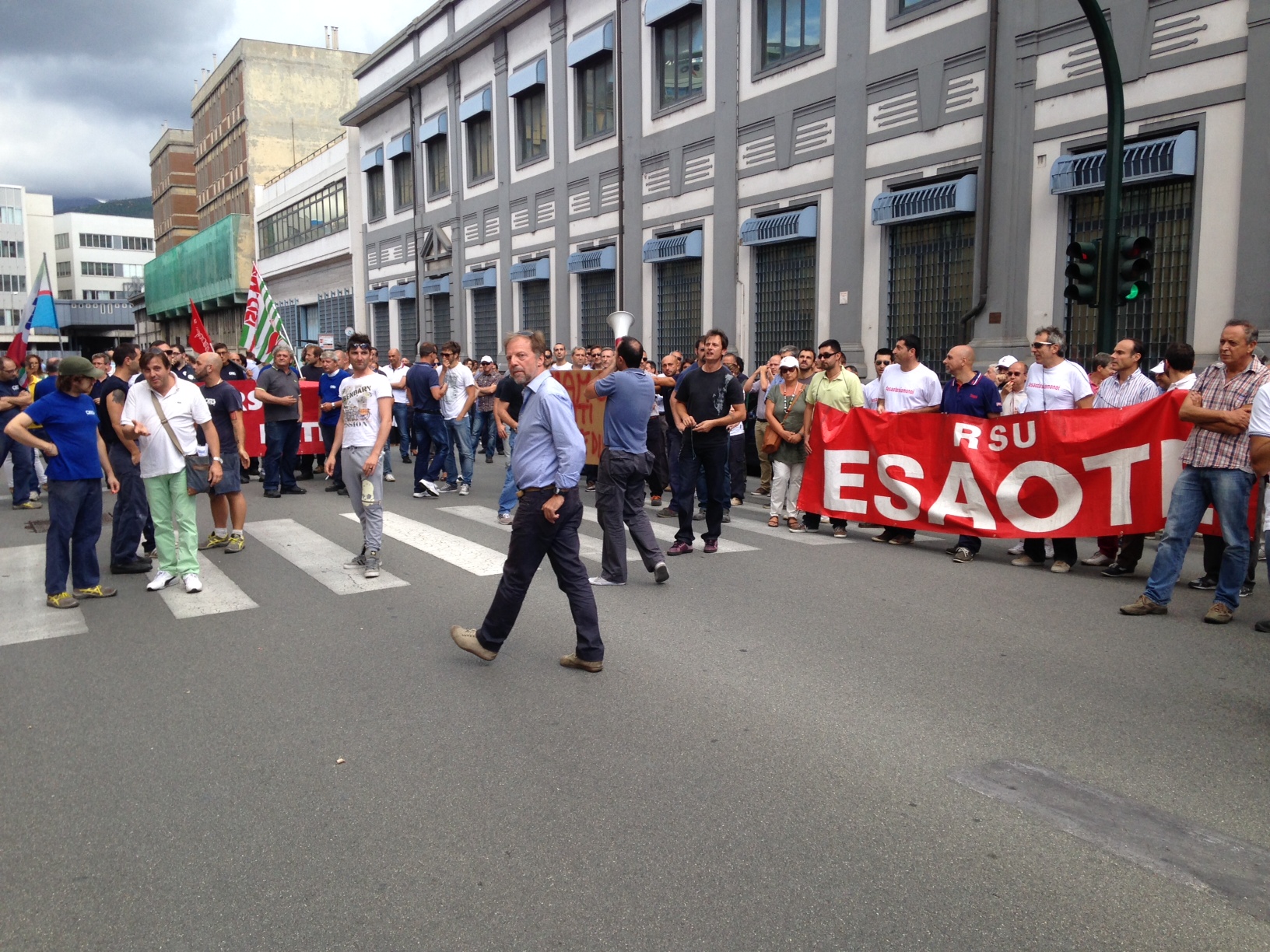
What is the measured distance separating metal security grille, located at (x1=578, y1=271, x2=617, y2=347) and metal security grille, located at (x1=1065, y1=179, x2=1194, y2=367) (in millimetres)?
12318

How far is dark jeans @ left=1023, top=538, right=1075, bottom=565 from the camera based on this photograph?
27.6 feet

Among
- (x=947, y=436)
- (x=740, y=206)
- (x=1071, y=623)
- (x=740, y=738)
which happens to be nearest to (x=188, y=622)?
(x=740, y=738)

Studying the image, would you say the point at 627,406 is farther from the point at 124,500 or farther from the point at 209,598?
the point at 124,500

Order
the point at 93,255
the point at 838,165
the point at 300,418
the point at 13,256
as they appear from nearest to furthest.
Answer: the point at 300,418 → the point at 838,165 → the point at 13,256 → the point at 93,255

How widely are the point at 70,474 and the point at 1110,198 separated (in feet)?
31.4

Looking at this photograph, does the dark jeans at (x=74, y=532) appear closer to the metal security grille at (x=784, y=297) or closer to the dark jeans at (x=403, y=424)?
the dark jeans at (x=403, y=424)

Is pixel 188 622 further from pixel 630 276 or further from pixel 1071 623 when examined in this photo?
pixel 630 276

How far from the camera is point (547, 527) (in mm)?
5508

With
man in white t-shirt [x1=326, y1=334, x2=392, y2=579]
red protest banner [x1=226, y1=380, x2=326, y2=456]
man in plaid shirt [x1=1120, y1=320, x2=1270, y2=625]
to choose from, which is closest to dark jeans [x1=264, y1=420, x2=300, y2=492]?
red protest banner [x1=226, y1=380, x2=326, y2=456]

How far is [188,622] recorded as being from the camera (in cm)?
670

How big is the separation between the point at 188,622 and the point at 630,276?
16743mm

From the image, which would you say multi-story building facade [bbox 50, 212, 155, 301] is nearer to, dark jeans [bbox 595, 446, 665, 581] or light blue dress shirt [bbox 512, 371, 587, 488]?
dark jeans [bbox 595, 446, 665, 581]

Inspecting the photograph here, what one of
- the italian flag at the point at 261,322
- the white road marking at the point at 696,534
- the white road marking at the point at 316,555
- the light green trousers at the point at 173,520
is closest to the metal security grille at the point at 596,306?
the italian flag at the point at 261,322

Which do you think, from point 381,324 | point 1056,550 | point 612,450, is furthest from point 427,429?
point 381,324
